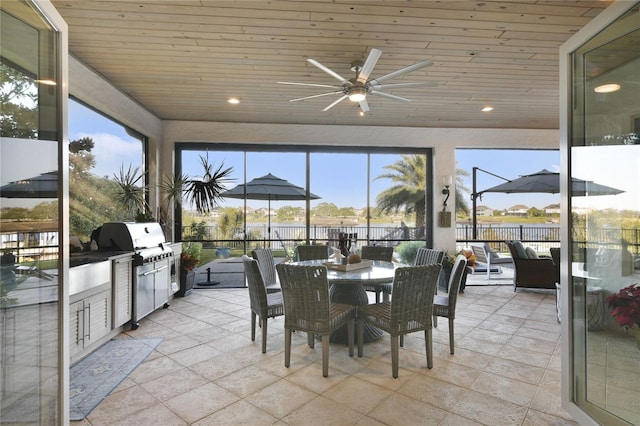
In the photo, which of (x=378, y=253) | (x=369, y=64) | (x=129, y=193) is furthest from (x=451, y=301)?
(x=129, y=193)

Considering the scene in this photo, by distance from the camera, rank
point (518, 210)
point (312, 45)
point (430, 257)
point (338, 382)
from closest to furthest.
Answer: point (338, 382)
point (312, 45)
point (430, 257)
point (518, 210)

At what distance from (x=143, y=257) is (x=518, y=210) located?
25.5 ft

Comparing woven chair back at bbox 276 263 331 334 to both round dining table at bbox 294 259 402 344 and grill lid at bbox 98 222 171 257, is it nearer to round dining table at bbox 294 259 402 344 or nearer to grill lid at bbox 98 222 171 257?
round dining table at bbox 294 259 402 344

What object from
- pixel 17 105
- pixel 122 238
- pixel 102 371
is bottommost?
pixel 102 371

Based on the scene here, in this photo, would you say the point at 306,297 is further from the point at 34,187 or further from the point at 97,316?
the point at 97,316

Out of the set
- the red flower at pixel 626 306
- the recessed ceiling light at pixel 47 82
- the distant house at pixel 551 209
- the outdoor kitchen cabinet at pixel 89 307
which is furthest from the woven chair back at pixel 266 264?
the distant house at pixel 551 209

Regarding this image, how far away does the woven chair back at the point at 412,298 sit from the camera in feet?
8.41

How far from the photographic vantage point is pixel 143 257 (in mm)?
3787

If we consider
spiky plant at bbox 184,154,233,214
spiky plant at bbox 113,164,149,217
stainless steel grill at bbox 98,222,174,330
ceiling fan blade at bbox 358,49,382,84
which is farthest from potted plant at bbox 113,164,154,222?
ceiling fan blade at bbox 358,49,382,84

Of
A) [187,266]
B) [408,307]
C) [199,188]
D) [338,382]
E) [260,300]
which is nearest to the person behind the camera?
[338,382]

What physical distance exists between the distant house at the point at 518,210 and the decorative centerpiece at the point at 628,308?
21.2 feet

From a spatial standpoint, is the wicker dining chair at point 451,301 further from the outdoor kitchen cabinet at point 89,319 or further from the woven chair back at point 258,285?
the outdoor kitchen cabinet at point 89,319

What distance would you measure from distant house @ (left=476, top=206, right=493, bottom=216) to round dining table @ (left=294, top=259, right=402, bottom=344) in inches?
196

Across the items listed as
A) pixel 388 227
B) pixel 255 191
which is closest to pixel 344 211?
pixel 388 227
